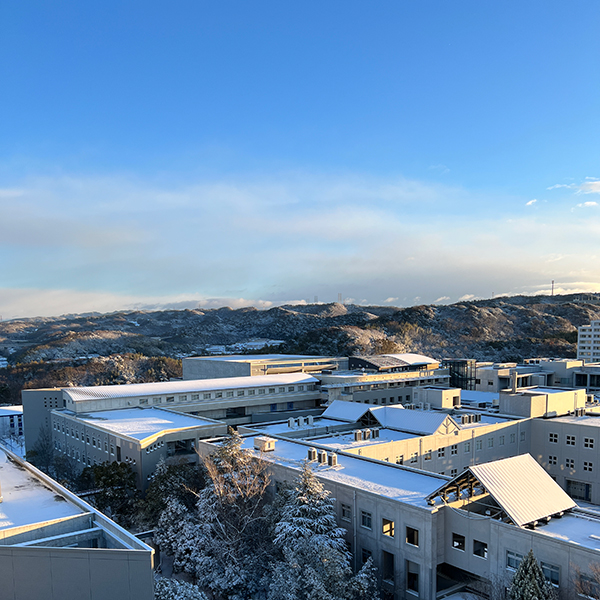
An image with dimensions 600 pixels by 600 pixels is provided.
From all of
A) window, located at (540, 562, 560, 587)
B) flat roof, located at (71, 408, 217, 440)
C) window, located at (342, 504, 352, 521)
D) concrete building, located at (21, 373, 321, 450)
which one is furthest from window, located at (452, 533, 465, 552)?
concrete building, located at (21, 373, 321, 450)

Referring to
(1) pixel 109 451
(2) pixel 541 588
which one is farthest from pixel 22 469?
(2) pixel 541 588

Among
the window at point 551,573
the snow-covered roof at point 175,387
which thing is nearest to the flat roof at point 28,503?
the window at point 551,573

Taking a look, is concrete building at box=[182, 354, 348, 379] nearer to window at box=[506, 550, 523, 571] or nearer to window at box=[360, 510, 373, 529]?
window at box=[360, 510, 373, 529]

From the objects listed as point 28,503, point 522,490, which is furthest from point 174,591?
point 522,490

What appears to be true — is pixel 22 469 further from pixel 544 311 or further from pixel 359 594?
pixel 544 311

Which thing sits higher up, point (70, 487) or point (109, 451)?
point (109, 451)
